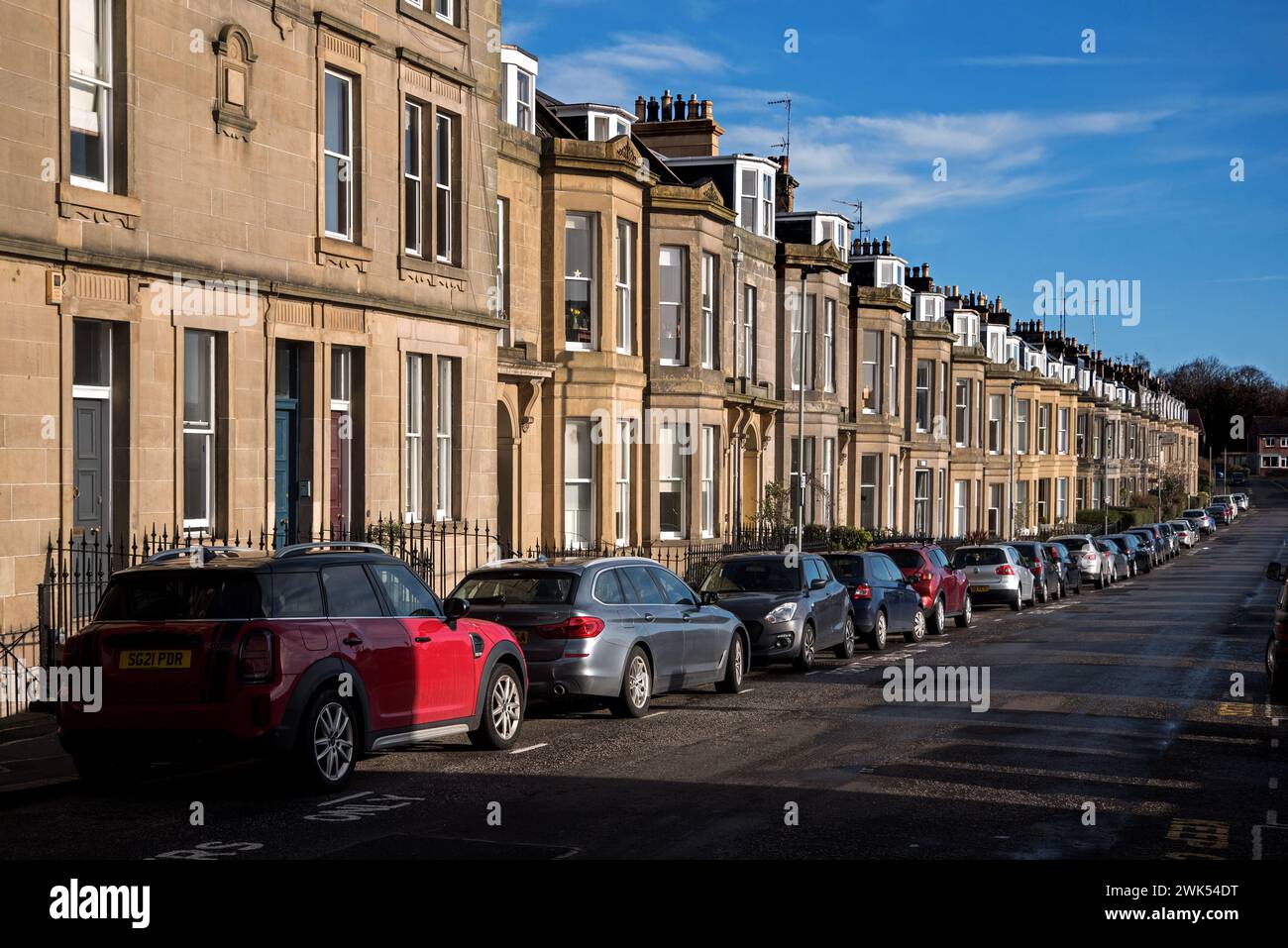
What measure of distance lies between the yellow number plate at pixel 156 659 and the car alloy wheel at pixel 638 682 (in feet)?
18.5

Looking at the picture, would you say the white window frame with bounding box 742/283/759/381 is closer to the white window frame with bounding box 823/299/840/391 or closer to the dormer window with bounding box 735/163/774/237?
the dormer window with bounding box 735/163/774/237

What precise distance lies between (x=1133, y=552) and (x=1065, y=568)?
14.8 meters

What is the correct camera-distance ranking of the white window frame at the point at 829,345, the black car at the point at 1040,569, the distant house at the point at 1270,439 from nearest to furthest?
the black car at the point at 1040,569
the white window frame at the point at 829,345
the distant house at the point at 1270,439

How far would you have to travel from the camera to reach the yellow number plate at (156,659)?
33.4 ft

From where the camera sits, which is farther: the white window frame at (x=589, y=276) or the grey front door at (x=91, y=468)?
the white window frame at (x=589, y=276)

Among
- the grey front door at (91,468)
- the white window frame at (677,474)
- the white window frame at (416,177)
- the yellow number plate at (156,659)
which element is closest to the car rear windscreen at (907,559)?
the white window frame at (677,474)

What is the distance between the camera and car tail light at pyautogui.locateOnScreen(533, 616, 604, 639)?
Answer: 1434 centimetres

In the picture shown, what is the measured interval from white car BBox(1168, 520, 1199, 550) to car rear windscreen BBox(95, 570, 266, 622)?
72.6 meters

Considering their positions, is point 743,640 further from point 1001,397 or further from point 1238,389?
point 1238,389

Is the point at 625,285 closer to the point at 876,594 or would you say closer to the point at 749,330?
the point at 749,330

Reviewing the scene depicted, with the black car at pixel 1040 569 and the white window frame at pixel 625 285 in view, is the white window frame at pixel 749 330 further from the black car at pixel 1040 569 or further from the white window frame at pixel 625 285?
the black car at pixel 1040 569

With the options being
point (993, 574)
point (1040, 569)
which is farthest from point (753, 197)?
point (1040, 569)

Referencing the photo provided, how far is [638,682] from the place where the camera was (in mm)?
15102
